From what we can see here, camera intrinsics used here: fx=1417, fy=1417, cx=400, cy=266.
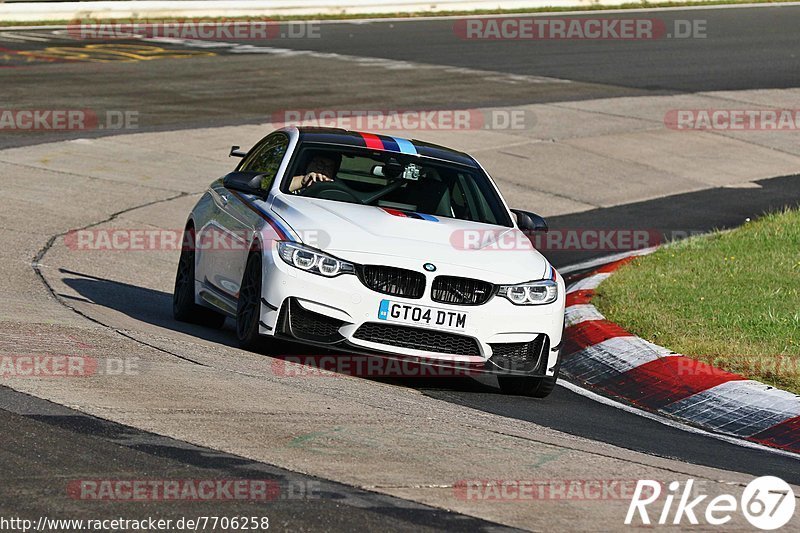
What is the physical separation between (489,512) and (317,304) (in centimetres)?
297

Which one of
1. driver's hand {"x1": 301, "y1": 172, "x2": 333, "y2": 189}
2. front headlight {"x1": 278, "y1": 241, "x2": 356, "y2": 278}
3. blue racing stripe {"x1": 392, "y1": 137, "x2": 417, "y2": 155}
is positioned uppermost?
blue racing stripe {"x1": 392, "y1": 137, "x2": 417, "y2": 155}

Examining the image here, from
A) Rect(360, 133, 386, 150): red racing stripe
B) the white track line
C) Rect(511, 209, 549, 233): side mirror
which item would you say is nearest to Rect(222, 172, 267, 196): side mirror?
Rect(360, 133, 386, 150): red racing stripe

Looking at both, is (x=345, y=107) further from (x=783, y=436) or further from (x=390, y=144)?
(x=783, y=436)

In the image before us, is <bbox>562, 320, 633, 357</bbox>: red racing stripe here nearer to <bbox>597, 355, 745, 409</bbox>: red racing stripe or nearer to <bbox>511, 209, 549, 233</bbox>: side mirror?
<bbox>597, 355, 745, 409</bbox>: red racing stripe

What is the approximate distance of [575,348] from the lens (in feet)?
34.3

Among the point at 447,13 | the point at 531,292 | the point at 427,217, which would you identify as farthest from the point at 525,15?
the point at 531,292

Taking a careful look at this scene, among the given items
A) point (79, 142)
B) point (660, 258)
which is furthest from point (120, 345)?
point (79, 142)

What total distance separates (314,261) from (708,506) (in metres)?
3.27

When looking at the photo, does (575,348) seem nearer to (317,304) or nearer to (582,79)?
(317,304)

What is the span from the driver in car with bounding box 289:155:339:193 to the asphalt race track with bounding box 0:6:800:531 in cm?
120

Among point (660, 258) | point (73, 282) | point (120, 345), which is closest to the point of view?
point (120, 345)

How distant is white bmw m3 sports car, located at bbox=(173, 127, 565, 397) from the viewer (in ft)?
27.8

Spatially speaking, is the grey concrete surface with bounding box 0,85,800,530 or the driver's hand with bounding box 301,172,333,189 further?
the driver's hand with bounding box 301,172,333,189

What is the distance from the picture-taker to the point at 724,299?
11258 millimetres
